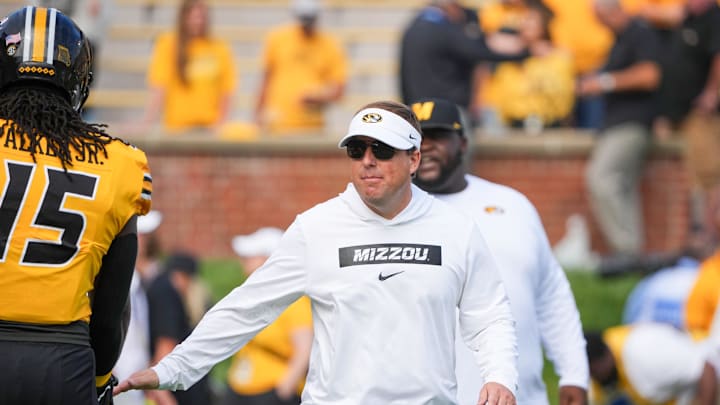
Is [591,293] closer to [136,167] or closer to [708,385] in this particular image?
[708,385]

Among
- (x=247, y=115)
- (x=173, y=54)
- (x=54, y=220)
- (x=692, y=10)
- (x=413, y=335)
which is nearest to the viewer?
(x=54, y=220)

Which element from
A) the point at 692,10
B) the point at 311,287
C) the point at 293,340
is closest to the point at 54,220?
the point at 311,287

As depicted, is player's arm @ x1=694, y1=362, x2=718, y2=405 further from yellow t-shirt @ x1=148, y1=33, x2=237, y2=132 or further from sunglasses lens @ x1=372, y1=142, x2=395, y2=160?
yellow t-shirt @ x1=148, y1=33, x2=237, y2=132

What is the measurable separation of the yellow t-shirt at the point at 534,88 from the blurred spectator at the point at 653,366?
16.6 feet

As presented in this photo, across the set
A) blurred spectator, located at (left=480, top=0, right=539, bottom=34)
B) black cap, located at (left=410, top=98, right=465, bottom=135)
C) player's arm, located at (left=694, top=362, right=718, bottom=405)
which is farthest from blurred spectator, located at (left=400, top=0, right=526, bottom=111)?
black cap, located at (left=410, top=98, right=465, bottom=135)

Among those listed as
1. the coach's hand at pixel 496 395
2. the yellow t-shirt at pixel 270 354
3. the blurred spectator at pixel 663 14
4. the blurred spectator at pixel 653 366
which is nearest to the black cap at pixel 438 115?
the coach's hand at pixel 496 395

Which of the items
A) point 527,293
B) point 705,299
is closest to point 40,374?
point 527,293

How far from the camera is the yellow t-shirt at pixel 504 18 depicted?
49.0 feet

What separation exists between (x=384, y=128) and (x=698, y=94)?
9.41 meters

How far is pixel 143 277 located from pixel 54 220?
5.92m

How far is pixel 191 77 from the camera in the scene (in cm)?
1550

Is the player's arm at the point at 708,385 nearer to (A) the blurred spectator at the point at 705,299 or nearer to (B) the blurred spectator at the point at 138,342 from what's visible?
(A) the blurred spectator at the point at 705,299

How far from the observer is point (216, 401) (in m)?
12.8

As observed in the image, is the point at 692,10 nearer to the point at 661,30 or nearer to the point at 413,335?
the point at 661,30
